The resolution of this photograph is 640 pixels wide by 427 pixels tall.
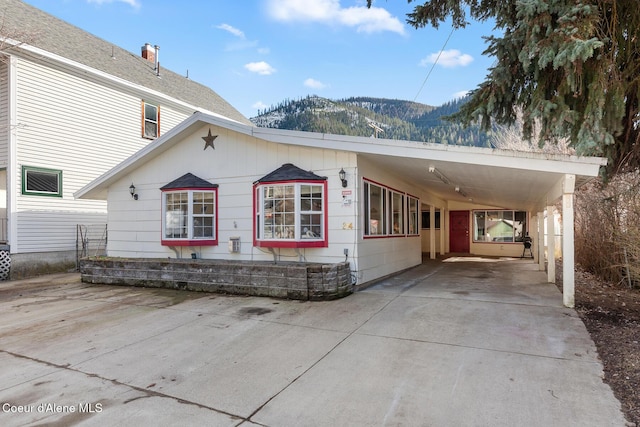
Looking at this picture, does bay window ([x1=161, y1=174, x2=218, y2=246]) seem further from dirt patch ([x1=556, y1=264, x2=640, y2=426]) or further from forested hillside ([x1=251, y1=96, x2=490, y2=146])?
forested hillside ([x1=251, y1=96, x2=490, y2=146])

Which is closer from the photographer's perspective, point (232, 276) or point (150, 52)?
point (232, 276)

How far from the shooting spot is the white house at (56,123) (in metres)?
10.4

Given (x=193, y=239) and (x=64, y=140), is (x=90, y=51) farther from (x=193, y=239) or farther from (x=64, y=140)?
(x=193, y=239)

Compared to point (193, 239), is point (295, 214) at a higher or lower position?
higher

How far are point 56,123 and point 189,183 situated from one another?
6283 mm

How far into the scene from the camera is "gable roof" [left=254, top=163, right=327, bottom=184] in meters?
7.51

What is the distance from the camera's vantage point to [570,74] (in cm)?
431

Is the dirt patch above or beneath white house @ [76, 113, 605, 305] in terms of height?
beneath

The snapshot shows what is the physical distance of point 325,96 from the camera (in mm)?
62125

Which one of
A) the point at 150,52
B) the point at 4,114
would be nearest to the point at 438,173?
the point at 4,114

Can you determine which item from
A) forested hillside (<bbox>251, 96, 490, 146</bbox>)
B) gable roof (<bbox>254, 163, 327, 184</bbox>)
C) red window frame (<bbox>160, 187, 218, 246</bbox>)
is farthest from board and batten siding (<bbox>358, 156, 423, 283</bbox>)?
forested hillside (<bbox>251, 96, 490, 146</bbox>)

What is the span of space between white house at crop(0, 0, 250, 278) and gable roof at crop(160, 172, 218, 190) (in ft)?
16.6

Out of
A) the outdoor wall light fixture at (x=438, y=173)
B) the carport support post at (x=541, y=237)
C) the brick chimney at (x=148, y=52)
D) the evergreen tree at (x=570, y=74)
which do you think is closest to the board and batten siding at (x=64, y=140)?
the brick chimney at (x=148, y=52)

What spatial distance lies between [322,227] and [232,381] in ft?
14.5
